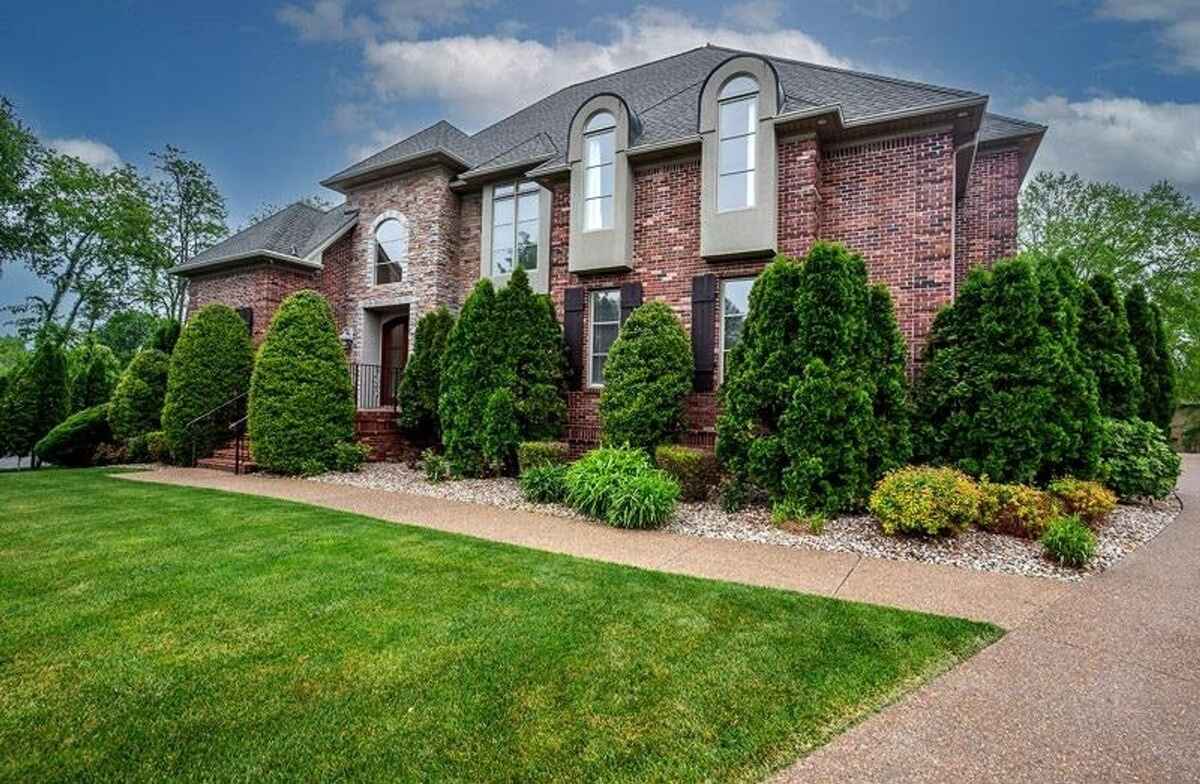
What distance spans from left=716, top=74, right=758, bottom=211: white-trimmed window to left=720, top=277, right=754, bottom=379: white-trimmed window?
1.17 meters

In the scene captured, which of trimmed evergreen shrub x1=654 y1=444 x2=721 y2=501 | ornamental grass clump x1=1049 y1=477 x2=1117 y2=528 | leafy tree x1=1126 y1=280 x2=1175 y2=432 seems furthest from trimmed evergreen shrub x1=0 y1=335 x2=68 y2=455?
leafy tree x1=1126 y1=280 x2=1175 y2=432

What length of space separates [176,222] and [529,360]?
82.7ft

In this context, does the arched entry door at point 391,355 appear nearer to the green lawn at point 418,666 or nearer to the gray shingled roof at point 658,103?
the gray shingled roof at point 658,103

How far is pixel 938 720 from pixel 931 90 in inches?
354

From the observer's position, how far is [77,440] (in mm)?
11500

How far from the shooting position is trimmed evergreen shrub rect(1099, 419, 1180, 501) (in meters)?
7.30

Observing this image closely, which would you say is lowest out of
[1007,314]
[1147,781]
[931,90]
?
[1147,781]

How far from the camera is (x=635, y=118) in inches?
384

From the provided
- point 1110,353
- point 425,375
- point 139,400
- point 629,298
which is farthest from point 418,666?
point 139,400

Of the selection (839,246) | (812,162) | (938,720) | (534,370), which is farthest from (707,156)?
(938,720)

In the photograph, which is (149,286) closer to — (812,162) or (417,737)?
(812,162)

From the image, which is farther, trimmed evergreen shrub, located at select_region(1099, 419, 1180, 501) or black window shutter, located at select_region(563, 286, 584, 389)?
black window shutter, located at select_region(563, 286, 584, 389)

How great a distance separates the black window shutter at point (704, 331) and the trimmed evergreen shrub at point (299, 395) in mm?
6226

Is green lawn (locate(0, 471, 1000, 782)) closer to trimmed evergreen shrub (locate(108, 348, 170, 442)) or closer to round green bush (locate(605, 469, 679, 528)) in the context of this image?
round green bush (locate(605, 469, 679, 528))
